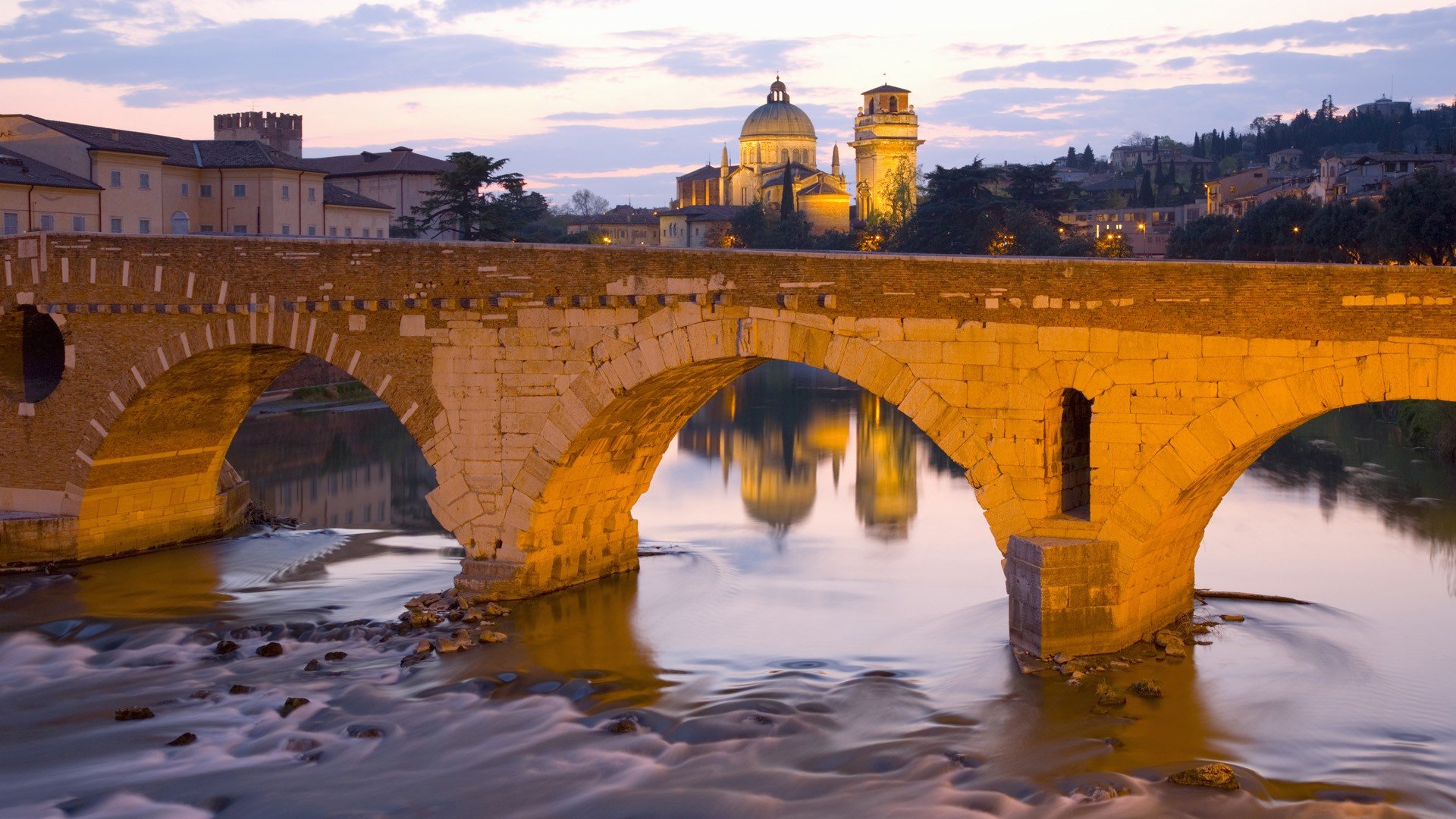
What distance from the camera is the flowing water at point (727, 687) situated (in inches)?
400

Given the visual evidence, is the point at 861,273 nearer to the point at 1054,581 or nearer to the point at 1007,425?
the point at 1007,425

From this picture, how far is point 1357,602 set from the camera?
14719mm

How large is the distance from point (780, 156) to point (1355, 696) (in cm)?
8327

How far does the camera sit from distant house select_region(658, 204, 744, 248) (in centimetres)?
8004

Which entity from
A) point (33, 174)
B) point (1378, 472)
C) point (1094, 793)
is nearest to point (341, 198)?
point (33, 174)

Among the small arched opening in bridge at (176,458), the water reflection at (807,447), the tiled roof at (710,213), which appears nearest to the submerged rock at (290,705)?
the small arched opening in bridge at (176,458)

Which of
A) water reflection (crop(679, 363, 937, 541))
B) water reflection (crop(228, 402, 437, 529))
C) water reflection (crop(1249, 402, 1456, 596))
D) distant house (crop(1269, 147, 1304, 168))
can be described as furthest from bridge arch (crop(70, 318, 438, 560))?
distant house (crop(1269, 147, 1304, 168))

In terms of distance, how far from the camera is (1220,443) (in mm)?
11258

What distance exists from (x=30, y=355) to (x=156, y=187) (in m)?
20.4

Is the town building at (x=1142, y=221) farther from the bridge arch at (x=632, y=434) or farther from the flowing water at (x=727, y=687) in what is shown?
the bridge arch at (x=632, y=434)

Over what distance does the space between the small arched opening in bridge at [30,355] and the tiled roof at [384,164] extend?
110 feet

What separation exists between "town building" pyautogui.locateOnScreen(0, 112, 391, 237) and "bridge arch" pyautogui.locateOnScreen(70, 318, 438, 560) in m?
14.2

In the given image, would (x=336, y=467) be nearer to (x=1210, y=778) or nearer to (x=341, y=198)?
(x=1210, y=778)

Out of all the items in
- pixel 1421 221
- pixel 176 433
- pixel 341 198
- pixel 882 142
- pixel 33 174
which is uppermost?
pixel 882 142
